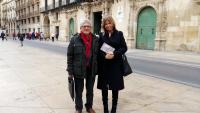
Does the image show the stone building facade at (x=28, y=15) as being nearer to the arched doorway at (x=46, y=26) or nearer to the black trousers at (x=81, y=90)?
the arched doorway at (x=46, y=26)

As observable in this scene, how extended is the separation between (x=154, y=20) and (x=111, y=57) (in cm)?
1905

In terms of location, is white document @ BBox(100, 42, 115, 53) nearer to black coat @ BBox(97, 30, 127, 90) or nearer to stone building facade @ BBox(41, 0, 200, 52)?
black coat @ BBox(97, 30, 127, 90)

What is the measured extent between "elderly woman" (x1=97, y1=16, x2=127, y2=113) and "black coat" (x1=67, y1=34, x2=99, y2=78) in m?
0.11

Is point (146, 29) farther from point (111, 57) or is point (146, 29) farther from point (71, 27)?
point (111, 57)

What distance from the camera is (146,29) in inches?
922

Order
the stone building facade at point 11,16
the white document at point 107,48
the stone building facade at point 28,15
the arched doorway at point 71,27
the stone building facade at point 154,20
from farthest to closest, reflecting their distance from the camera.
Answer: the stone building facade at point 11,16 < the stone building facade at point 28,15 < the arched doorway at point 71,27 < the stone building facade at point 154,20 < the white document at point 107,48

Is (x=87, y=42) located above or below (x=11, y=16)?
below

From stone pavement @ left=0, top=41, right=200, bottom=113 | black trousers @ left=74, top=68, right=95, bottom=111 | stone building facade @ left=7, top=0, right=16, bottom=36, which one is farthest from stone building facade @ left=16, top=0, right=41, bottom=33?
black trousers @ left=74, top=68, right=95, bottom=111

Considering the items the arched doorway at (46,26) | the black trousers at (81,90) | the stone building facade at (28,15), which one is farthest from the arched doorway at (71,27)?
the black trousers at (81,90)

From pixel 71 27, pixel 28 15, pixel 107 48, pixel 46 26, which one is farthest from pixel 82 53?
pixel 28 15

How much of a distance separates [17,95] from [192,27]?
15528mm

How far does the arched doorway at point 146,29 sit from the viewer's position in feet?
74.1

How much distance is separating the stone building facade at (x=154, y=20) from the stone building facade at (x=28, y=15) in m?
24.6

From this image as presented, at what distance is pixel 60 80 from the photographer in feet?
25.2
